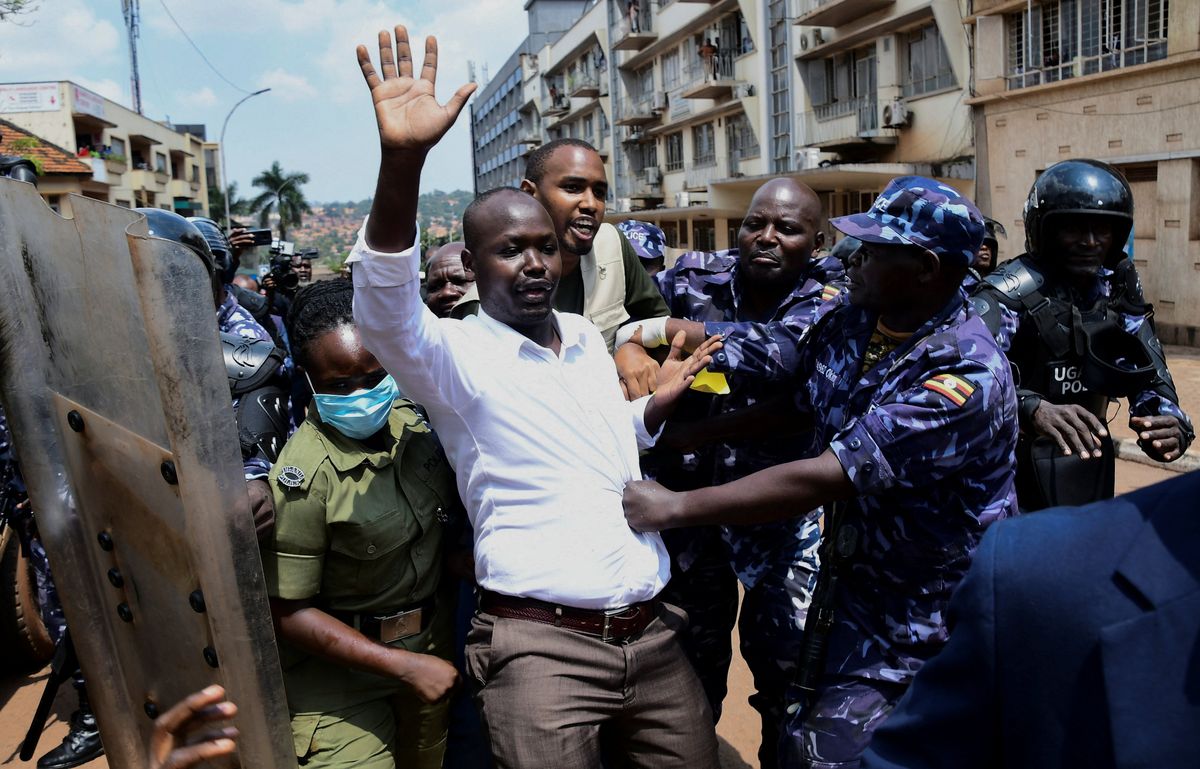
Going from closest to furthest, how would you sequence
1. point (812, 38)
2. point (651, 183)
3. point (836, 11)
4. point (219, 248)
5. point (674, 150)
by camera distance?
point (219, 248) → point (836, 11) → point (812, 38) → point (674, 150) → point (651, 183)

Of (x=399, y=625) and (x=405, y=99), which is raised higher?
(x=405, y=99)

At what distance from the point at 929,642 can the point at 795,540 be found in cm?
74

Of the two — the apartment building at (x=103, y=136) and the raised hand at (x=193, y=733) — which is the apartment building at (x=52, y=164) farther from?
the raised hand at (x=193, y=733)

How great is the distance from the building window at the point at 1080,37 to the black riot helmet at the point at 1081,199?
13462mm

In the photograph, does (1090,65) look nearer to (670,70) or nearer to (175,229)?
(175,229)

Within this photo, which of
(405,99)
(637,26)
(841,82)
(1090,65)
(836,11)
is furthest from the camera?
(637,26)

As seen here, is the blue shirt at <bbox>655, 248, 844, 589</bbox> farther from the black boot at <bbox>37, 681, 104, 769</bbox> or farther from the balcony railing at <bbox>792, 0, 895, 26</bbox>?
the balcony railing at <bbox>792, 0, 895, 26</bbox>

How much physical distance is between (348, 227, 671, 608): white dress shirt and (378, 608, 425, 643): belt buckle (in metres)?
0.25

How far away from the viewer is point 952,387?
6.97 feet

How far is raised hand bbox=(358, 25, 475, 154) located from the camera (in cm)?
179

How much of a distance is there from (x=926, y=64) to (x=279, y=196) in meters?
54.0

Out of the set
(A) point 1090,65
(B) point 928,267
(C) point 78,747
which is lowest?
(C) point 78,747

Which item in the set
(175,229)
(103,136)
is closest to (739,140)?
(103,136)

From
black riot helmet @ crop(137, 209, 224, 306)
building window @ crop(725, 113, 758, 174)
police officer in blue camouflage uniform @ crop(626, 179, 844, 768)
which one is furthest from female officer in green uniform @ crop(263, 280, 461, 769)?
building window @ crop(725, 113, 758, 174)
